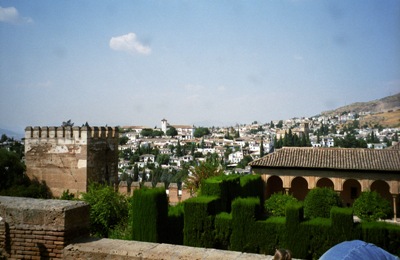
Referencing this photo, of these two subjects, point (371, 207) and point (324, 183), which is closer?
point (371, 207)

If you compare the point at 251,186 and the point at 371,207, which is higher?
the point at 251,186

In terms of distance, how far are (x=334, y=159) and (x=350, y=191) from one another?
284 cm

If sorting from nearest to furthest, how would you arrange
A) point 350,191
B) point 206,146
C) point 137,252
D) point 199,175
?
point 137,252
point 199,175
point 350,191
point 206,146

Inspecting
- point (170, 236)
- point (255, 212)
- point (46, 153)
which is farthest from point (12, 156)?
point (255, 212)

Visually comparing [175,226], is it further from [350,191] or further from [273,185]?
[350,191]

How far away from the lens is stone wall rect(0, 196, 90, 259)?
389 centimetres

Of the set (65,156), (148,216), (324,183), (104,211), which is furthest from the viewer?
(324,183)

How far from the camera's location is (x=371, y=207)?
18391 millimetres

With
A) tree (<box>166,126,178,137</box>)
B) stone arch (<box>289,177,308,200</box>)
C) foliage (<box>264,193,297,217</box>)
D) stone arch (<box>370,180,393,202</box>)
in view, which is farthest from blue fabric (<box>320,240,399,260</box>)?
tree (<box>166,126,178,137</box>)

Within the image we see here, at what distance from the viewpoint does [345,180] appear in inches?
908

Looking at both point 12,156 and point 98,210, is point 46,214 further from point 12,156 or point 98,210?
point 12,156

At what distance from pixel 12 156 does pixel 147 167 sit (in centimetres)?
6158

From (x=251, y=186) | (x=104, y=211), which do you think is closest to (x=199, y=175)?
(x=251, y=186)

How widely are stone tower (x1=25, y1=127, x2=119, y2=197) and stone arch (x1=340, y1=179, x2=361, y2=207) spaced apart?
52.6 ft
